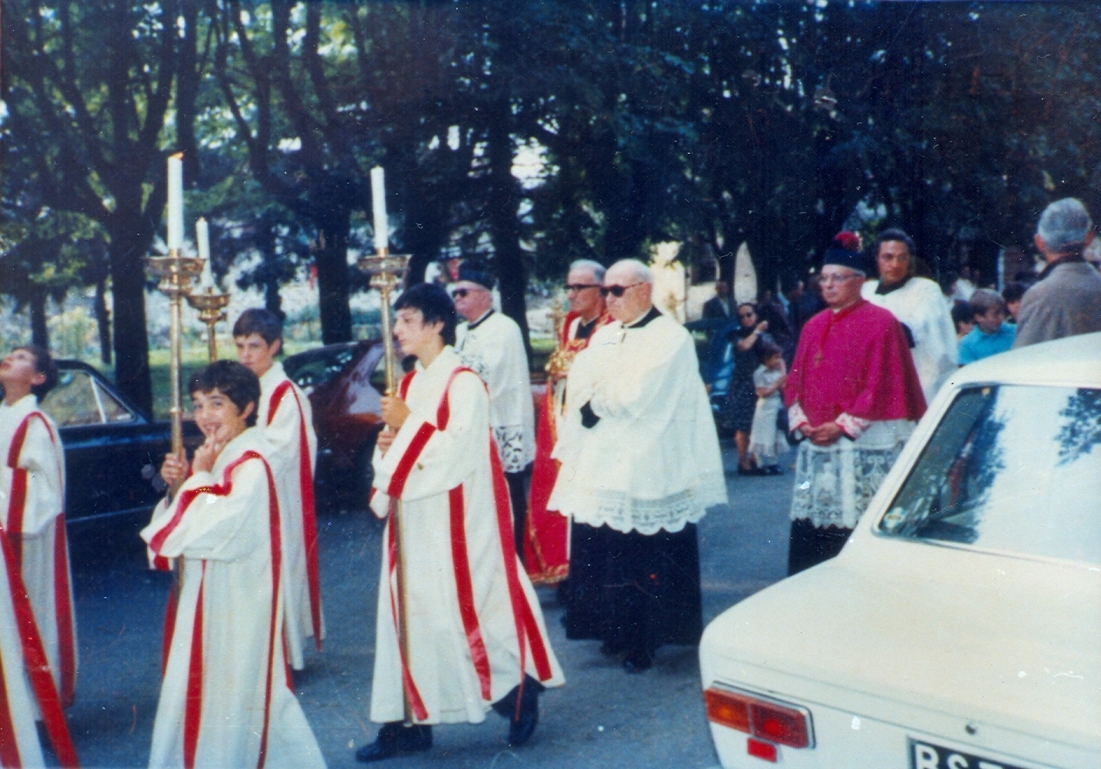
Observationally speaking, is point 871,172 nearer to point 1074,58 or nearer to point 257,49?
point 1074,58

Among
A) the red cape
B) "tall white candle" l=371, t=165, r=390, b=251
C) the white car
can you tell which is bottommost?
the white car

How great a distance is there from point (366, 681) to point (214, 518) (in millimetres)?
1895

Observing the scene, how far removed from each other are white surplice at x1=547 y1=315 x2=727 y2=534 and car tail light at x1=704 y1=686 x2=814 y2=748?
7.43 feet

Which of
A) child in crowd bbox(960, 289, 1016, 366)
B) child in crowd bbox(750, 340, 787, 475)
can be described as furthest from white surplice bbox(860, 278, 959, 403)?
child in crowd bbox(750, 340, 787, 475)

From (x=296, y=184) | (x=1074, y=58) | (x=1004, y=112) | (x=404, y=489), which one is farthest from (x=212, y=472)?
(x=1004, y=112)

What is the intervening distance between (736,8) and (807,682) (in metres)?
11.2

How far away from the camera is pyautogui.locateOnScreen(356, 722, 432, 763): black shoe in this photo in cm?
386

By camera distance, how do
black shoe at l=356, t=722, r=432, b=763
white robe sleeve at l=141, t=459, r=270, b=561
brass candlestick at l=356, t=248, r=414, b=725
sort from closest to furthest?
white robe sleeve at l=141, t=459, r=270, b=561
brass candlestick at l=356, t=248, r=414, b=725
black shoe at l=356, t=722, r=432, b=763

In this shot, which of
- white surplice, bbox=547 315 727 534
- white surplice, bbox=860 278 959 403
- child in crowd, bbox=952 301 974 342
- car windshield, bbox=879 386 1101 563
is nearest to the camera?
car windshield, bbox=879 386 1101 563

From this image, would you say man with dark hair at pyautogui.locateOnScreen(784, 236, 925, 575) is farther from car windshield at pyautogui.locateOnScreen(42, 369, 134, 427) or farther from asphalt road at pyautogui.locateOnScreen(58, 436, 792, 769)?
car windshield at pyautogui.locateOnScreen(42, 369, 134, 427)

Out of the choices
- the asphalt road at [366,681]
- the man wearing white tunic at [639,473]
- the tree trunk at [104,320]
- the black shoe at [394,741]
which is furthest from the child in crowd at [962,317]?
the tree trunk at [104,320]

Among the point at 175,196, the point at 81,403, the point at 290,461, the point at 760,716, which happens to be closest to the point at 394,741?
the point at 290,461

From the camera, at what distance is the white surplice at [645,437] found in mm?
4633

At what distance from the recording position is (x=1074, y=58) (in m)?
8.66
